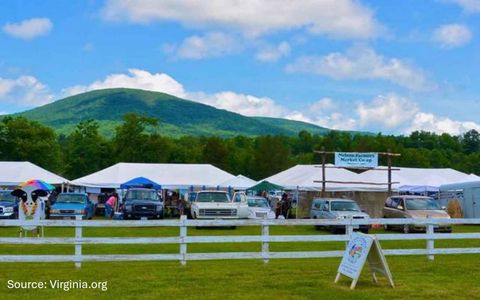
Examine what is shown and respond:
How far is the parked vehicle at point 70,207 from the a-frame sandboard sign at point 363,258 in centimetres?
1885

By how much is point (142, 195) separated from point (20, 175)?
1299 cm

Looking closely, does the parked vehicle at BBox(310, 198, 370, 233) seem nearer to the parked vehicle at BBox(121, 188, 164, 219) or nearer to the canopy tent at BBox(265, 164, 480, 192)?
the canopy tent at BBox(265, 164, 480, 192)

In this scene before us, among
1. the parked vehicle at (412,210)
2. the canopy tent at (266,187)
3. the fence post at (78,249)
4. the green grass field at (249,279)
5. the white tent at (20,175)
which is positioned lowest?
the green grass field at (249,279)

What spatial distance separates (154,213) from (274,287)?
2031 cm

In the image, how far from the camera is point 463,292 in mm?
10844

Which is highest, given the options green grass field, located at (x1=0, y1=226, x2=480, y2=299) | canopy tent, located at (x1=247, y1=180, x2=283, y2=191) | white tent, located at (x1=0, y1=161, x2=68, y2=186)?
white tent, located at (x1=0, y1=161, x2=68, y2=186)

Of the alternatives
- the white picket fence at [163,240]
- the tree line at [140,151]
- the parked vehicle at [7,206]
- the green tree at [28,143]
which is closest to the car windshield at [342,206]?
the white picket fence at [163,240]

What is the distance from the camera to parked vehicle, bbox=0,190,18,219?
29.4m

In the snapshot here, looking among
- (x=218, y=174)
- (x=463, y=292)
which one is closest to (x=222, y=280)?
(x=463, y=292)

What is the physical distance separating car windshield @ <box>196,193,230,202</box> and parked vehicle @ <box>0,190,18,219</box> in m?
8.48

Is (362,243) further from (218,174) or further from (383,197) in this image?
(218,174)

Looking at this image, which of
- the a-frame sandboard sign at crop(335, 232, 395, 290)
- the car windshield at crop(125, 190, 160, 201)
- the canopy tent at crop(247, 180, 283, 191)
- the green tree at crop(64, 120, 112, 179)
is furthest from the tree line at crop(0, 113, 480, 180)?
the a-frame sandboard sign at crop(335, 232, 395, 290)

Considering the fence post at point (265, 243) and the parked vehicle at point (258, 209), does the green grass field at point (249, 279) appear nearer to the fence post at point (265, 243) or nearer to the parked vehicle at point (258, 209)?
the fence post at point (265, 243)

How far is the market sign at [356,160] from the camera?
34.9m
